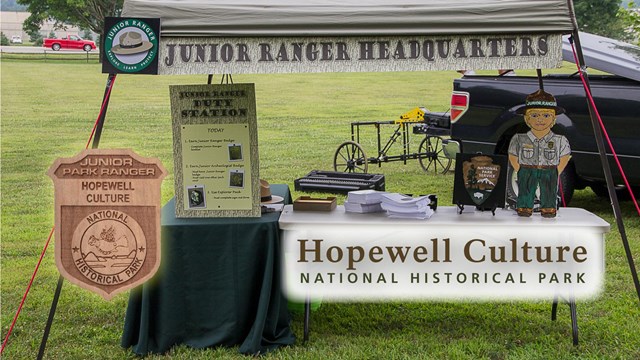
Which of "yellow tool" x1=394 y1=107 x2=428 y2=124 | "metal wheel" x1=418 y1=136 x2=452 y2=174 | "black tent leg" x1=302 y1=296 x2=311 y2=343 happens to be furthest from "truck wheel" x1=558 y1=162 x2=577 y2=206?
"black tent leg" x1=302 y1=296 x2=311 y2=343

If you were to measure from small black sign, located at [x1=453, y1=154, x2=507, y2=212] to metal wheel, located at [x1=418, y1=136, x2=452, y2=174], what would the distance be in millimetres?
6497

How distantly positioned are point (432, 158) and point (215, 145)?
24.2 feet

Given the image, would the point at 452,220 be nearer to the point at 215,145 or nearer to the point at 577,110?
the point at 215,145

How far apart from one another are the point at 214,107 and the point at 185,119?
18 centimetres

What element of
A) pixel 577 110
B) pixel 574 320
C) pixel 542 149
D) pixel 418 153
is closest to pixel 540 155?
pixel 542 149

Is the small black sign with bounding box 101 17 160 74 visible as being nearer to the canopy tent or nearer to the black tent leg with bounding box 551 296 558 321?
the canopy tent

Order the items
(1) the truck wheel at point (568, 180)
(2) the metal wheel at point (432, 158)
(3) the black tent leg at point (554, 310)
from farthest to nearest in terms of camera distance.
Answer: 1. (2) the metal wheel at point (432, 158)
2. (1) the truck wheel at point (568, 180)
3. (3) the black tent leg at point (554, 310)

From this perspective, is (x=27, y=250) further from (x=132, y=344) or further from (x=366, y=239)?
(x=366, y=239)

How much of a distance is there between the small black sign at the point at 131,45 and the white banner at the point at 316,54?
6cm

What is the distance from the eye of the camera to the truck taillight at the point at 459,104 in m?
8.95

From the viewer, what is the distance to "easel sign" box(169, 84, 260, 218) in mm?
4883

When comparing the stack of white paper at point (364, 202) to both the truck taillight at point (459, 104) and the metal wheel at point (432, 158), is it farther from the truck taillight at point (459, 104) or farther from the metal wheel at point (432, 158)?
the metal wheel at point (432, 158)

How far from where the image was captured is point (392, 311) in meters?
5.65

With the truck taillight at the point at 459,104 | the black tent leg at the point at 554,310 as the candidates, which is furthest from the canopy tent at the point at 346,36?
the truck taillight at the point at 459,104
